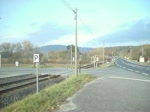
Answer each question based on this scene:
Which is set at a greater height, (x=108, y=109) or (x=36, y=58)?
(x=36, y=58)

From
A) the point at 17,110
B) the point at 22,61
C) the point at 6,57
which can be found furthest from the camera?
the point at 6,57

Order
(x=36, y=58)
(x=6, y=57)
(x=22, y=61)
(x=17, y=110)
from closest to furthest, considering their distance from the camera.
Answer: (x=17, y=110)
(x=36, y=58)
(x=22, y=61)
(x=6, y=57)

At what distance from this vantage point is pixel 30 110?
11320 mm

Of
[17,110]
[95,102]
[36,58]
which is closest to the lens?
[17,110]

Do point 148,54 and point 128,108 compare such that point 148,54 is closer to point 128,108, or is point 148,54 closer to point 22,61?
point 22,61

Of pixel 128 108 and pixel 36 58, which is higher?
pixel 36 58

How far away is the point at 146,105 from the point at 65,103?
3.49 meters

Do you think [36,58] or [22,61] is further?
[22,61]

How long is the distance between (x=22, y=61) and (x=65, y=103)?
8582 centimetres

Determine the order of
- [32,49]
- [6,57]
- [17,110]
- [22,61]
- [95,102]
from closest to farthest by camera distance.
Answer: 1. [17,110]
2. [95,102]
3. [22,61]
4. [6,57]
5. [32,49]

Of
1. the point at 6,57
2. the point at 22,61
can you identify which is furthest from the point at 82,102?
the point at 6,57

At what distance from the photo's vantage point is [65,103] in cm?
1341

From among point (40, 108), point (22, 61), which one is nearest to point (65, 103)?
point (40, 108)

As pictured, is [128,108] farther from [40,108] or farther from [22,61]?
[22,61]
